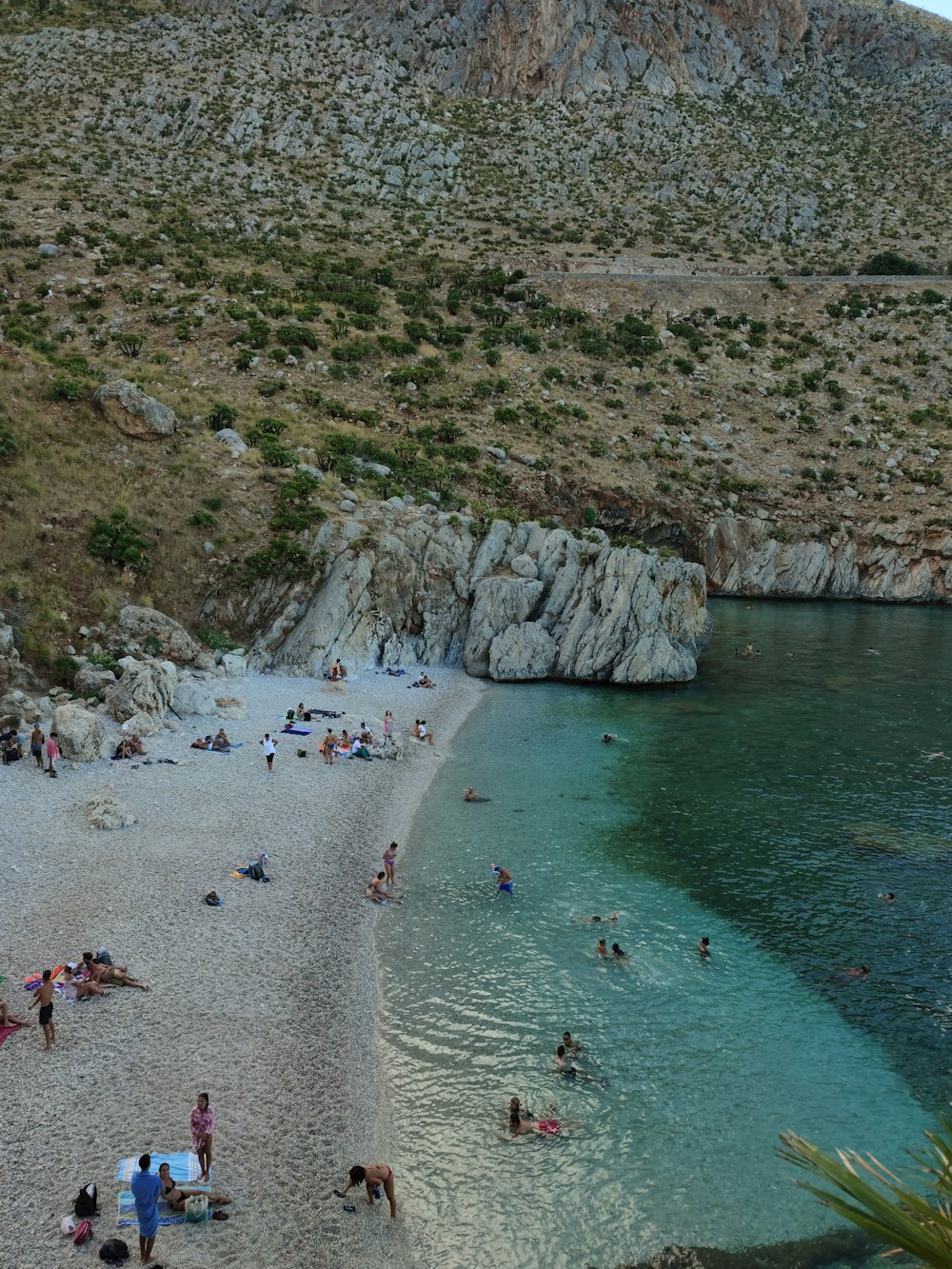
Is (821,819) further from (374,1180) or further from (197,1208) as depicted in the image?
(197,1208)

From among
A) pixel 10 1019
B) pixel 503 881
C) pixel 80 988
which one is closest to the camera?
pixel 10 1019

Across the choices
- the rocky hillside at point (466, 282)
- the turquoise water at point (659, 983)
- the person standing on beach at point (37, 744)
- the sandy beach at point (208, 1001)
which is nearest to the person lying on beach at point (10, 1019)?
the sandy beach at point (208, 1001)

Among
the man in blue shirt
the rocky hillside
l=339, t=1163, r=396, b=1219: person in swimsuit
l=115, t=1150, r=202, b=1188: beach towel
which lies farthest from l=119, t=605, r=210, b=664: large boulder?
the man in blue shirt

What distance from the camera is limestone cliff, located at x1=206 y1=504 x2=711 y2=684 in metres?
40.5

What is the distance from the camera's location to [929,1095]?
14.5m

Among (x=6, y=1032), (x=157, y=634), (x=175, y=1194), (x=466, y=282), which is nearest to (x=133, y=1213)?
(x=175, y=1194)

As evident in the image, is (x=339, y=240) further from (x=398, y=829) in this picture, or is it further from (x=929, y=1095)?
(x=929, y=1095)

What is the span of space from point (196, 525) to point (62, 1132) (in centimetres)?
3271

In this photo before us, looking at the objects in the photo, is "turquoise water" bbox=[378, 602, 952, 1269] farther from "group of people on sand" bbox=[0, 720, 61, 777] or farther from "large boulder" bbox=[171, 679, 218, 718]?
"group of people on sand" bbox=[0, 720, 61, 777]

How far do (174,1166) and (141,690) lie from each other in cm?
2059

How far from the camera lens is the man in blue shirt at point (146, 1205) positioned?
1032 cm

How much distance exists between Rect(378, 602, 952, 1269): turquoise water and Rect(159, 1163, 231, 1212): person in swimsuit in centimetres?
273

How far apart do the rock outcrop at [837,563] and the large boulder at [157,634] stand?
45.2m

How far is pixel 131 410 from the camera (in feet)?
145
